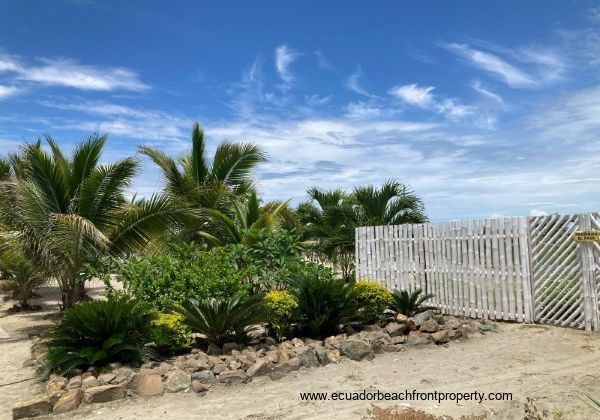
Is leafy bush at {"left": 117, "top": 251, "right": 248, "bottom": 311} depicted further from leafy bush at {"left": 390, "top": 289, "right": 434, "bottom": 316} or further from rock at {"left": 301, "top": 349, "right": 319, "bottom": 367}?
leafy bush at {"left": 390, "top": 289, "right": 434, "bottom": 316}

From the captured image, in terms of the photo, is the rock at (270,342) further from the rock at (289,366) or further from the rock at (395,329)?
the rock at (395,329)

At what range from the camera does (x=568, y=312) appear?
8.50 meters

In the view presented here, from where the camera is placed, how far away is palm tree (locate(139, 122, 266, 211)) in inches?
566

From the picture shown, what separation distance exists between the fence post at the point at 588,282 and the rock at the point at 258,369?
5.48m

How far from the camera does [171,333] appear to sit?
6.77 metres

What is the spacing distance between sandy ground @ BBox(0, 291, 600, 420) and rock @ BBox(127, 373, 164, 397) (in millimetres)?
127

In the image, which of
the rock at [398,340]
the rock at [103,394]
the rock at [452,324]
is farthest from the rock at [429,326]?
the rock at [103,394]

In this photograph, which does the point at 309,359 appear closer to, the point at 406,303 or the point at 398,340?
the point at 398,340

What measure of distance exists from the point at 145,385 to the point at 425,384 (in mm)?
3129

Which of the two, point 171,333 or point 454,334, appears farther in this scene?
point 454,334

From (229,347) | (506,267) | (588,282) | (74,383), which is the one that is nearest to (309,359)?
(229,347)

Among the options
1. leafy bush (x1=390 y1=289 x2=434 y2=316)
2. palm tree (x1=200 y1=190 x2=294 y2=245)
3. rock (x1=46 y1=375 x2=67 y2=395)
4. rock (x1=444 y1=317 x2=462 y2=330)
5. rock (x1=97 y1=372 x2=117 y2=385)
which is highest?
palm tree (x1=200 y1=190 x2=294 y2=245)

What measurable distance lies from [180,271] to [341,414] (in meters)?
4.10

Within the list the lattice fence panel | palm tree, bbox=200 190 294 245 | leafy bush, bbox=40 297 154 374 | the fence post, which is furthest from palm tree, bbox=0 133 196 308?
the fence post
